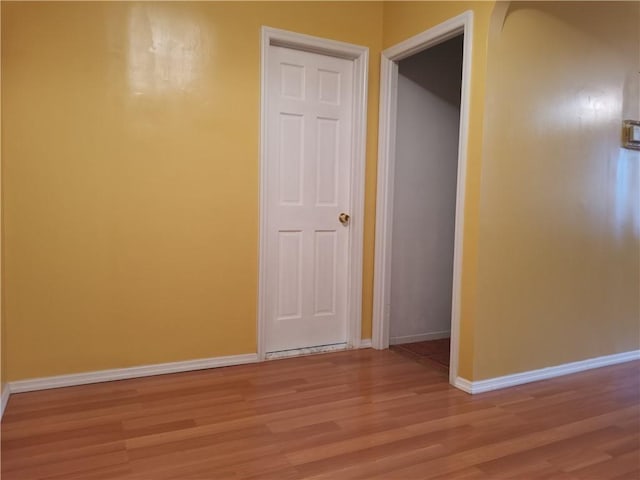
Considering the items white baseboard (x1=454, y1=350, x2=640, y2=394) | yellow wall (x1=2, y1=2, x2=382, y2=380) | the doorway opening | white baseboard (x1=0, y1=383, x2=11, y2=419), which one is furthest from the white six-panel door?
white baseboard (x1=0, y1=383, x2=11, y2=419)

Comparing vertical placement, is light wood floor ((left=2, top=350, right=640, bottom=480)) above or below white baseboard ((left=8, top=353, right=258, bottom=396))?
below

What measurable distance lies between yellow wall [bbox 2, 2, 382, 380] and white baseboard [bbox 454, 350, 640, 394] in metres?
1.29

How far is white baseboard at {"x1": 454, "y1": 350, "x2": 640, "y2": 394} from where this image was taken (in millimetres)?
2664

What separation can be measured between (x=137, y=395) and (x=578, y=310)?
2534 mm

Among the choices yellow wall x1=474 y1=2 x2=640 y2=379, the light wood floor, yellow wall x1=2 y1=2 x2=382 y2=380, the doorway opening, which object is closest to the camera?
the light wood floor

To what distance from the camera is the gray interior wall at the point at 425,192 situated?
345 centimetres

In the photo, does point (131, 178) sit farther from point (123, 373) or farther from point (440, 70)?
point (440, 70)

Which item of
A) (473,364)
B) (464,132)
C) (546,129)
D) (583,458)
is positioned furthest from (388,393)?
(546,129)

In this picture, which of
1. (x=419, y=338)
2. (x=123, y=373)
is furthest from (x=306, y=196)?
(x=123, y=373)

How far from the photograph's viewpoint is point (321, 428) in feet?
7.13

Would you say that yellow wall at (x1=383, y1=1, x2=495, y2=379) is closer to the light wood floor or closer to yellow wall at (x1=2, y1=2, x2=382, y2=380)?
the light wood floor

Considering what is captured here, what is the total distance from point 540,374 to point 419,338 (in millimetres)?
928

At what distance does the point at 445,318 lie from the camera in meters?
3.75

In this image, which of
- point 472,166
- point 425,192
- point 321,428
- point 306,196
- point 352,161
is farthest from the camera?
point 425,192
